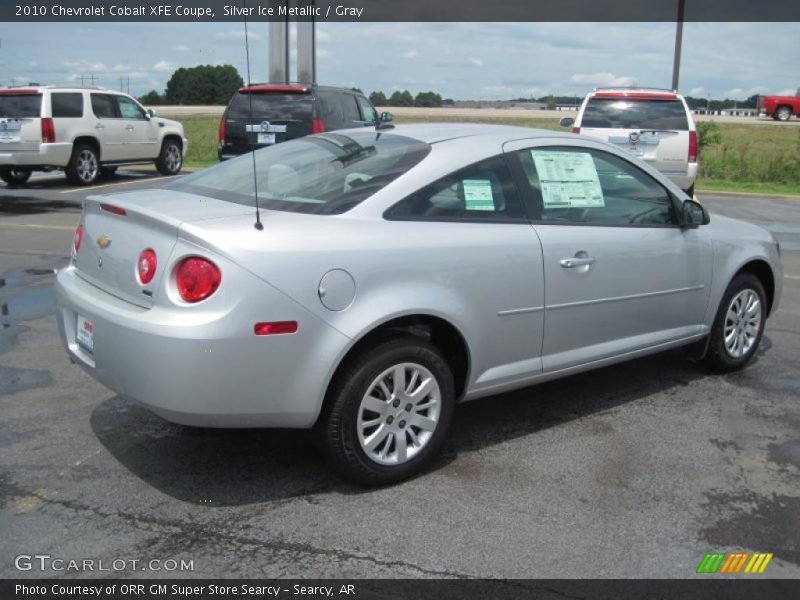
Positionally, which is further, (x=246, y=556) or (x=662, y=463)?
(x=662, y=463)

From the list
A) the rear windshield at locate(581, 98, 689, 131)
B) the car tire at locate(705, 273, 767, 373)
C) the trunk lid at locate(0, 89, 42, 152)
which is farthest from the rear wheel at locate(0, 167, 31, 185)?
the car tire at locate(705, 273, 767, 373)


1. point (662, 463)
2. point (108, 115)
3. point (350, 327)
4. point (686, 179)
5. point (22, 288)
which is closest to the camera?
point (350, 327)

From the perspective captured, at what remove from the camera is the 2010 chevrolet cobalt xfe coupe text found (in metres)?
3.30

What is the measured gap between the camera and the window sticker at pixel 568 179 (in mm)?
4383

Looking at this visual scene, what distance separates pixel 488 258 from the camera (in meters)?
3.93

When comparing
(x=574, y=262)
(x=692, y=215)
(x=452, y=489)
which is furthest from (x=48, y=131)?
(x=452, y=489)

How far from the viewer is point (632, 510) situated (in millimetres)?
3570

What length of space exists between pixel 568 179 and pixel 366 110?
11.3 metres

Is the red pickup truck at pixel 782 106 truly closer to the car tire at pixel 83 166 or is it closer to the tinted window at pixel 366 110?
the tinted window at pixel 366 110

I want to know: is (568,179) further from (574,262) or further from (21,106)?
(21,106)

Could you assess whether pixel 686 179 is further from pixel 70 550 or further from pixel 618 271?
pixel 70 550
